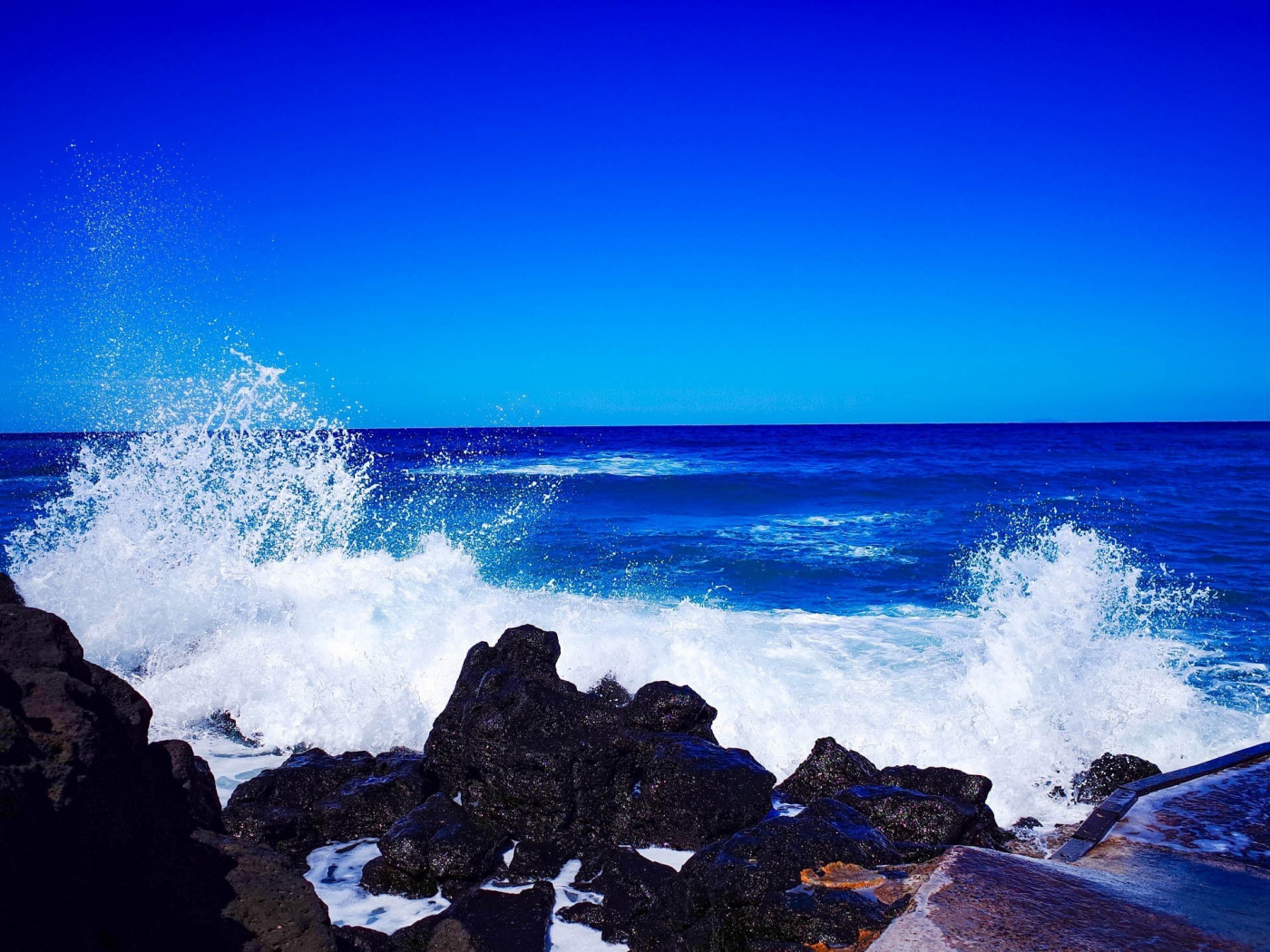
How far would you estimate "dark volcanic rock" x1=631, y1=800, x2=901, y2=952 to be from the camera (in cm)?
274

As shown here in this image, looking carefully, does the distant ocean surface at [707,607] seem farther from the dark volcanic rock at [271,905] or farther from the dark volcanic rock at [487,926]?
the dark volcanic rock at [271,905]

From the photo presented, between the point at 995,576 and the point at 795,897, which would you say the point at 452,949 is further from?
the point at 995,576

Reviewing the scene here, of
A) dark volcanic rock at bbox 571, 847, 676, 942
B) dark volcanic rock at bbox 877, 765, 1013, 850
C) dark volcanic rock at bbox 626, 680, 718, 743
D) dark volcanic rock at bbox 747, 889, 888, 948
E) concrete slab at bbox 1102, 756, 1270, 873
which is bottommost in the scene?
dark volcanic rock at bbox 571, 847, 676, 942

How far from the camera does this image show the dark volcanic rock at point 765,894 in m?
2.74

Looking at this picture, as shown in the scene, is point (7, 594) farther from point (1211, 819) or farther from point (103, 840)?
point (1211, 819)

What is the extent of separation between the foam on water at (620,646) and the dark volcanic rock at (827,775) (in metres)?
1.03

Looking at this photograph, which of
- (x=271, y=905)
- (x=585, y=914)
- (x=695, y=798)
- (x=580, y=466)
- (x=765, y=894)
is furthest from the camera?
(x=580, y=466)

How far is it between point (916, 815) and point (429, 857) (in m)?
2.59

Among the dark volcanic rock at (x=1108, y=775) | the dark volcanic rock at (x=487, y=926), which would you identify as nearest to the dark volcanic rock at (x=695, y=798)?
the dark volcanic rock at (x=487, y=926)

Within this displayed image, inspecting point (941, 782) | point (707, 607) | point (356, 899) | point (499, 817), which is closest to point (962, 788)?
point (941, 782)

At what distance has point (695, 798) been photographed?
4641 millimetres

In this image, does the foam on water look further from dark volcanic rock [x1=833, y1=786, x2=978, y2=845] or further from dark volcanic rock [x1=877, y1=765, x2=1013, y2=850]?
dark volcanic rock [x1=833, y1=786, x2=978, y2=845]

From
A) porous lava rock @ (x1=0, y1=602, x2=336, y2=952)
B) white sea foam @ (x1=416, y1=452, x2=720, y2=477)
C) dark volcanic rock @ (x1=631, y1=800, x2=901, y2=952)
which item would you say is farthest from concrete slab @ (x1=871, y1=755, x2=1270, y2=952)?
white sea foam @ (x1=416, y1=452, x2=720, y2=477)

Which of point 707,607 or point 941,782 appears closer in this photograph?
point 941,782
